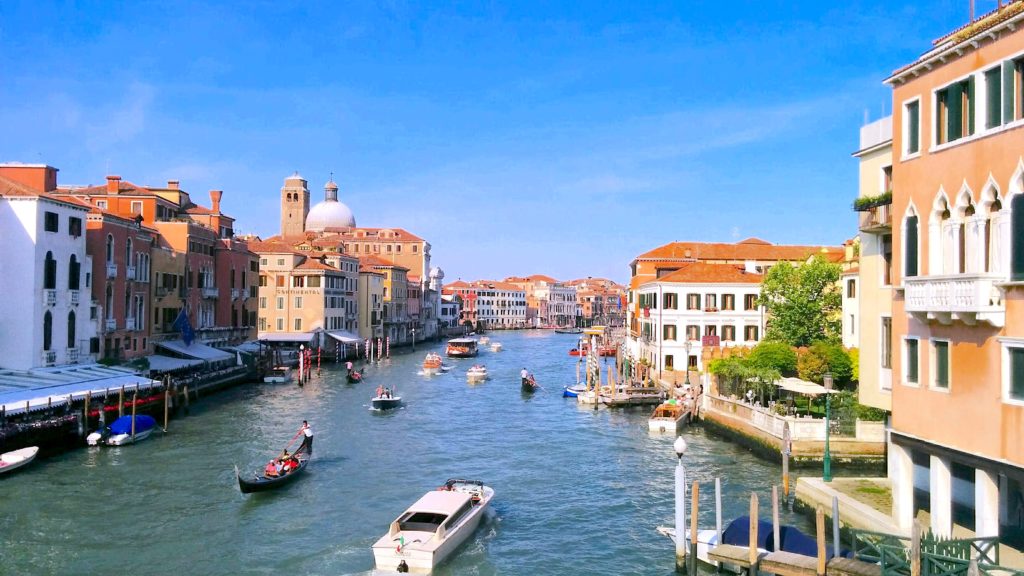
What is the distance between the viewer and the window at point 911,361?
37.8 ft

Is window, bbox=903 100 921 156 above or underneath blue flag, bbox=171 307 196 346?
above

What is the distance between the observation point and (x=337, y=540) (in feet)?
47.7

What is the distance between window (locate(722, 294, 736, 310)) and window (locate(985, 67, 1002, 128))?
93.9 feet

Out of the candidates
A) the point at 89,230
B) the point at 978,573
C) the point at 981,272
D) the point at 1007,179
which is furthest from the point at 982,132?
the point at 89,230

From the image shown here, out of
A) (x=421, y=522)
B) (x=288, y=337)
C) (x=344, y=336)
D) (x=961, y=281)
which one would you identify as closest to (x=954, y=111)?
(x=961, y=281)

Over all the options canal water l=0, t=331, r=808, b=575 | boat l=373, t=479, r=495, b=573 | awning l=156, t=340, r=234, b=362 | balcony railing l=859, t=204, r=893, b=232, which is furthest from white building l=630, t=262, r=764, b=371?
balcony railing l=859, t=204, r=893, b=232

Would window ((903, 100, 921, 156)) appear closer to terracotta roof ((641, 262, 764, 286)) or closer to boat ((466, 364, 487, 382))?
terracotta roof ((641, 262, 764, 286))

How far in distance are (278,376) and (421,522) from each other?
2975 centimetres

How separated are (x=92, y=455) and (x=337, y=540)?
1051 cm

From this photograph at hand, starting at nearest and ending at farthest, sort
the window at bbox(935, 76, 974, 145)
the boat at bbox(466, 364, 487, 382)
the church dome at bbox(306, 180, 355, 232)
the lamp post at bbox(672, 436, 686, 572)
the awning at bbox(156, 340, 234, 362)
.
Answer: the window at bbox(935, 76, 974, 145)
the lamp post at bbox(672, 436, 686, 572)
the awning at bbox(156, 340, 234, 362)
the boat at bbox(466, 364, 487, 382)
the church dome at bbox(306, 180, 355, 232)

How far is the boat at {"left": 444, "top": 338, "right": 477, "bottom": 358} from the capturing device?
63.8 metres

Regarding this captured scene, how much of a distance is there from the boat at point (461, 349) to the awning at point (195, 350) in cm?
2619

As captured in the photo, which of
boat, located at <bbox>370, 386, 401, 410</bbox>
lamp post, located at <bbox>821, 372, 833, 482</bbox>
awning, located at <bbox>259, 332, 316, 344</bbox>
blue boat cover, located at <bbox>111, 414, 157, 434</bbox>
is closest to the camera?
lamp post, located at <bbox>821, 372, 833, 482</bbox>

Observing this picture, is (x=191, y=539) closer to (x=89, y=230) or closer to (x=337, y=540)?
(x=337, y=540)
